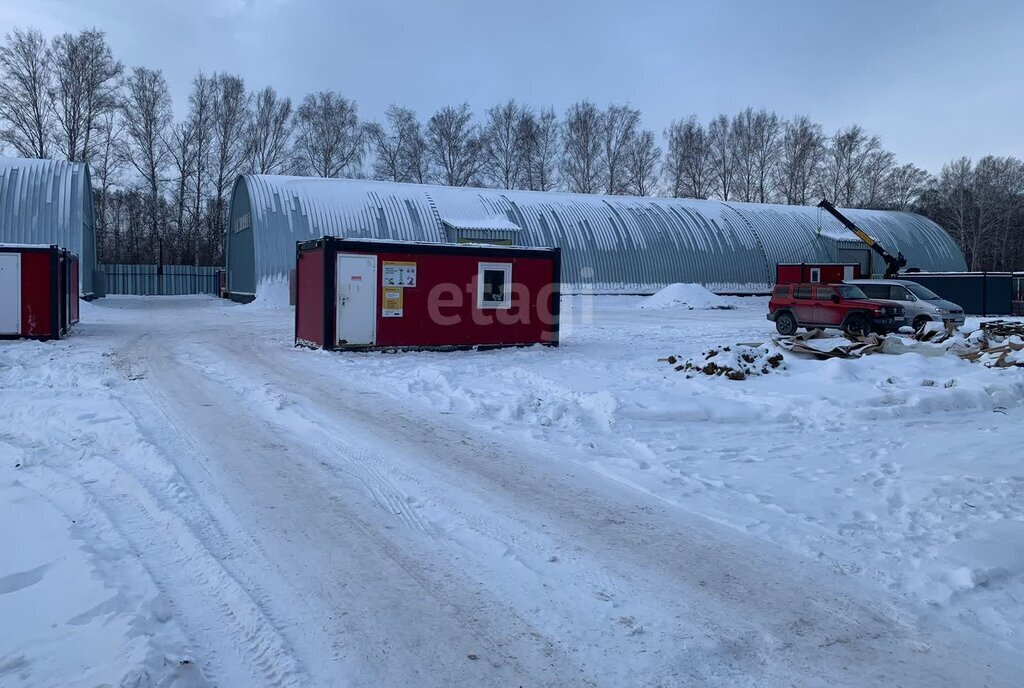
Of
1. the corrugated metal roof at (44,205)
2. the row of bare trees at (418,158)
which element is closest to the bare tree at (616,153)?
the row of bare trees at (418,158)

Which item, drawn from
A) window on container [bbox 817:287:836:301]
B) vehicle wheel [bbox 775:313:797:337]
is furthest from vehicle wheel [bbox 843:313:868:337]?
vehicle wheel [bbox 775:313:797:337]

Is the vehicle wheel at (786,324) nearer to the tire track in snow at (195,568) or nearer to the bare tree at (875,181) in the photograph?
the tire track in snow at (195,568)

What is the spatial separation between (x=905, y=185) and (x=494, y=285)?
235 feet

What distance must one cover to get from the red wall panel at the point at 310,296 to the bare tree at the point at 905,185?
71.8 metres

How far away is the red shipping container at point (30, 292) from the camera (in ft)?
57.4

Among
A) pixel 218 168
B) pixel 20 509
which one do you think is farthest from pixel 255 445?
pixel 218 168

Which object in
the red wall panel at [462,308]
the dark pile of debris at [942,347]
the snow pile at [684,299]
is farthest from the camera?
the snow pile at [684,299]

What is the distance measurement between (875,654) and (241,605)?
3.28 m

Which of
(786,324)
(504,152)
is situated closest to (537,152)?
(504,152)

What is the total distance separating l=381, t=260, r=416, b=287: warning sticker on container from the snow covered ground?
17.1ft

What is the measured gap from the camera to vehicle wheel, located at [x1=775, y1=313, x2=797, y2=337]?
22.8 metres

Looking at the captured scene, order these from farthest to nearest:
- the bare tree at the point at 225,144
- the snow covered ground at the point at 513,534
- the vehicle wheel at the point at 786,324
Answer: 1. the bare tree at the point at 225,144
2. the vehicle wheel at the point at 786,324
3. the snow covered ground at the point at 513,534

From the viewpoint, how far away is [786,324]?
23.0m

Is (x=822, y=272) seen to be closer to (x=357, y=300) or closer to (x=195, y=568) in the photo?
(x=357, y=300)
